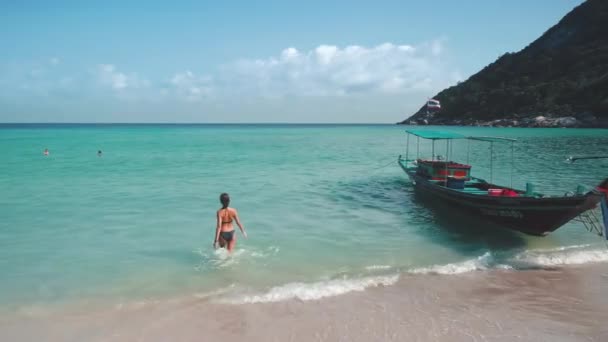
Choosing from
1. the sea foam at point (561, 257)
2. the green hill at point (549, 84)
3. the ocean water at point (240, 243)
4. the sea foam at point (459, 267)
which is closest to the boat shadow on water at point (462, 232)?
the ocean water at point (240, 243)

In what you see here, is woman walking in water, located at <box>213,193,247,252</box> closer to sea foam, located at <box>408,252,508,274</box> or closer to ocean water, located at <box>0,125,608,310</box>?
ocean water, located at <box>0,125,608,310</box>

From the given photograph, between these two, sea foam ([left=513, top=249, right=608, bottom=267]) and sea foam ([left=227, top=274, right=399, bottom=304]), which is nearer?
sea foam ([left=227, top=274, right=399, bottom=304])

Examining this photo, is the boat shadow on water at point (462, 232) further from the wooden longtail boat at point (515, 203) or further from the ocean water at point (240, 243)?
the wooden longtail boat at point (515, 203)

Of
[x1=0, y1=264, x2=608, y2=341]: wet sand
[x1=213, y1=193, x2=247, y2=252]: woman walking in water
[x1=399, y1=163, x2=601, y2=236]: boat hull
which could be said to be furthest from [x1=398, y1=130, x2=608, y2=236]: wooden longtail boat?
[x1=213, y1=193, x2=247, y2=252]: woman walking in water

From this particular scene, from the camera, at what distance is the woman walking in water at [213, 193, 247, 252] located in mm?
9547

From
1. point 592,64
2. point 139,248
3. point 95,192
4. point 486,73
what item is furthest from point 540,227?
point 486,73

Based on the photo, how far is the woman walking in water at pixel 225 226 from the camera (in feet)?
31.3

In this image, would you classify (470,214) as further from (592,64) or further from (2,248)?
(592,64)

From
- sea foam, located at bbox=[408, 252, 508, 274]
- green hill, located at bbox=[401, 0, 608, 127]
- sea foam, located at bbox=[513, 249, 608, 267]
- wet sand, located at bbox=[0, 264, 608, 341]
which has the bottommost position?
wet sand, located at bbox=[0, 264, 608, 341]

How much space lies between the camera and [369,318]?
710 cm

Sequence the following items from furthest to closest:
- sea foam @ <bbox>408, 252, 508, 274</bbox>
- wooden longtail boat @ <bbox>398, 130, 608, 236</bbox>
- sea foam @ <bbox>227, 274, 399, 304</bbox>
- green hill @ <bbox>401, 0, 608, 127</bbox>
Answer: green hill @ <bbox>401, 0, 608, 127</bbox>
wooden longtail boat @ <bbox>398, 130, 608, 236</bbox>
sea foam @ <bbox>408, 252, 508, 274</bbox>
sea foam @ <bbox>227, 274, 399, 304</bbox>

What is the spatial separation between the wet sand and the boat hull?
9.29ft

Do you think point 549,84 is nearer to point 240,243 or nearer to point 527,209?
point 527,209

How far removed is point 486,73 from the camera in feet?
405
